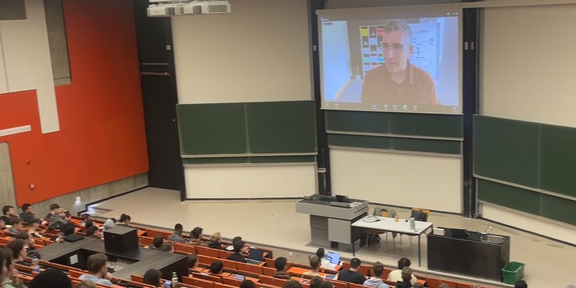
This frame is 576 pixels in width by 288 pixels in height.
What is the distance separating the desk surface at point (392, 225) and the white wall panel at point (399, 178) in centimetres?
249

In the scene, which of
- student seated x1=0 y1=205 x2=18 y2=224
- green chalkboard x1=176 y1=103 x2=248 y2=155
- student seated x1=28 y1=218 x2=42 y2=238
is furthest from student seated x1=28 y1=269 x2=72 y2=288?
green chalkboard x1=176 y1=103 x2=248 y2=155

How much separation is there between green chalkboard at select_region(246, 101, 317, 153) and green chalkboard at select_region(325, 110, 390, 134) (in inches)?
18.3

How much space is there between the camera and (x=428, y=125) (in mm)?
13289

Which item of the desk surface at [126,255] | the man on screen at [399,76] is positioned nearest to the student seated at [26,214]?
the desk surface at [126,255]

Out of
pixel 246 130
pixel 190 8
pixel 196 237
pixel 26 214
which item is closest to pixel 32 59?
pixel 26 214

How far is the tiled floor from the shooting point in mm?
10656

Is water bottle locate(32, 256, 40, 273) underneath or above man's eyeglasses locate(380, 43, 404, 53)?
underneath

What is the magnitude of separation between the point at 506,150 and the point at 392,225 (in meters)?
2.90

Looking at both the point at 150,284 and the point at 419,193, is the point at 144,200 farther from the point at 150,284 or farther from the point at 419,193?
the point at 150,284

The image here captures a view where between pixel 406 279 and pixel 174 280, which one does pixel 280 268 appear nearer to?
pixel 174 280

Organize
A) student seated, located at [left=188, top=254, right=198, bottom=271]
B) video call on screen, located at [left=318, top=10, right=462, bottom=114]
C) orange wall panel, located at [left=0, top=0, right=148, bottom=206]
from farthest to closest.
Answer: orange wall panel, located at [left=0, top=0, right=148, bottom=206]
video call on screen, located at [left=318, top=10, right=462, bottom=114]
student seated, located at [left=188, top=254, right=198, bottom=271]

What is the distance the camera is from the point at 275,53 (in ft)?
48.2

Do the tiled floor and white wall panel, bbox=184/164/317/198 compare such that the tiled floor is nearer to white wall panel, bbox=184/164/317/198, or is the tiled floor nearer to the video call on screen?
white wall panel, bbox=184/164/317/198

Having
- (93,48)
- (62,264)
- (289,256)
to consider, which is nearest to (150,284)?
(62,264)
